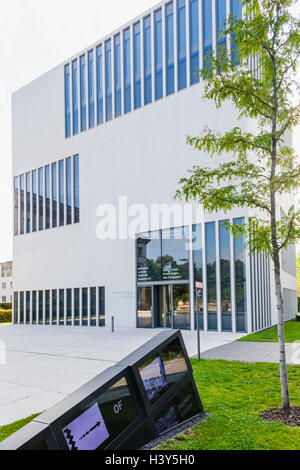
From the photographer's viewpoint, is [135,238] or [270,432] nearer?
[270,432]

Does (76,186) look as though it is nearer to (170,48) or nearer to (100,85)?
(100,85)

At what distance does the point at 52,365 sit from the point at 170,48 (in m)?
19.5

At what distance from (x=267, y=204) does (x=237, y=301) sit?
Answer: 13075 mm

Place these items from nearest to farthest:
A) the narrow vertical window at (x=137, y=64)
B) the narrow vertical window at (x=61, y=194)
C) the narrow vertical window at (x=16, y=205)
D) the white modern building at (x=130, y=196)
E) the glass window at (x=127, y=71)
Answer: the white modern building at (x=130, y=196), the narrow vertical window at (x=137, y=64), the glass window at (x=127, y=71), the narrow vertical window at (x=61, y=194), the narrow vertical window at (x=16, y=205)

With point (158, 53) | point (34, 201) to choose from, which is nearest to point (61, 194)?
point (34, 201)

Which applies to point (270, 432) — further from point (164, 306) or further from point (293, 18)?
point (164, 306)

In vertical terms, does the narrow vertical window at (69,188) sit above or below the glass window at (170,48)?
below

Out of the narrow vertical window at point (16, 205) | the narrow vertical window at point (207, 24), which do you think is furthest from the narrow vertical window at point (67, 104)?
the narrow vertical window at point (207, 24)

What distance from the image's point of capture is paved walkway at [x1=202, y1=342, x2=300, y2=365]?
456 inches

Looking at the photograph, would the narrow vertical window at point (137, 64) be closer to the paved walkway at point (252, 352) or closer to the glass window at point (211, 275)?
the glass window at point (211, 275)

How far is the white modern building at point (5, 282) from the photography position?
85625 millimetres

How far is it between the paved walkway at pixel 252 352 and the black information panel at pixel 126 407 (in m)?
6.06

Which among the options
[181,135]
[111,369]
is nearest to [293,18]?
[111,369]

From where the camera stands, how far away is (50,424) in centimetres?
363
